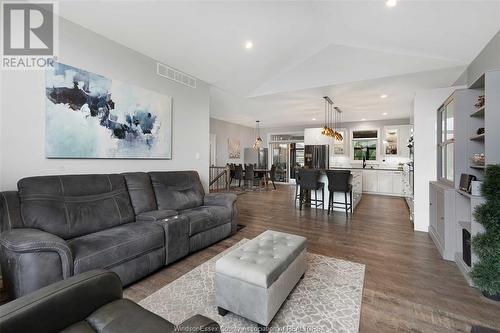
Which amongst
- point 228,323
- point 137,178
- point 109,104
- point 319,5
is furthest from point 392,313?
point 109,104

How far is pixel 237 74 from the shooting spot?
14.3 ft

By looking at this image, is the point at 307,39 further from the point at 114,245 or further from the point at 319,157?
the point at 319,157

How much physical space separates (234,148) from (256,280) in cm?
842

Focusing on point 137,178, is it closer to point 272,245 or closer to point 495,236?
point 272,245

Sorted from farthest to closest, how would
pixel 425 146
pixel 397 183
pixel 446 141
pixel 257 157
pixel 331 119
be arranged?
pixel 257 157 → pixel 331 119 → pixel 397 183 → pixel 425 146 → pixel 446 141

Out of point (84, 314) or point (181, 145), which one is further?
point (181, 145)

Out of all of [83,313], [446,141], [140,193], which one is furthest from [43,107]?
[446,141]

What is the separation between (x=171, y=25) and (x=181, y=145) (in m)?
1.88

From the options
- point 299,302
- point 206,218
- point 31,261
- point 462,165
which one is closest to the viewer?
point 31,261

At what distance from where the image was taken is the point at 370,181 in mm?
7781

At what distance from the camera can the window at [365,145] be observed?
8148 millimetres

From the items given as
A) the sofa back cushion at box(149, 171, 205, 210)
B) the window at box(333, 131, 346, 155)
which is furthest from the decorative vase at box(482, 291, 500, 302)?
the window at box(333, 131, 346, 155)

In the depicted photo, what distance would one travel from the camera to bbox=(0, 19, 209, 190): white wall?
220 cm

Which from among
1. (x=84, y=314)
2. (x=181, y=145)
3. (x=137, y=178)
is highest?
(x=181, y=145)
